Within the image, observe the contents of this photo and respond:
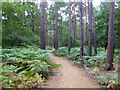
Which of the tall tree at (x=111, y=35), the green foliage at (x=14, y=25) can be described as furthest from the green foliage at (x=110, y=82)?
the green foliage at (x=14, y=25)

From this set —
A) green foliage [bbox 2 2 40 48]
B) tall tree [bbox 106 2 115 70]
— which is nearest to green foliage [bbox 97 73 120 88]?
tall tree [bbox 106 2 115 70]

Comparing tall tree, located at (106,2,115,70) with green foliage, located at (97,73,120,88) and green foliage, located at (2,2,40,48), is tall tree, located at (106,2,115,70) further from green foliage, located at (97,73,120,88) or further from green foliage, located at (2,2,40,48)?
green foliage, located at (2,2,40,48)

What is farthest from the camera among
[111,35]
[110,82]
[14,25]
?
[14,25]

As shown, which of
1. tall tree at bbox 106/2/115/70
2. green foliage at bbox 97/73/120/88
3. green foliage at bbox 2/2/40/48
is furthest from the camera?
green foliage at bbox 2/2/40/48

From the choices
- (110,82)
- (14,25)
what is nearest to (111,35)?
(110,82)

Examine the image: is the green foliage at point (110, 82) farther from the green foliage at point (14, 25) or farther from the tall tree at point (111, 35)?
the green foliage at point (14, 25)

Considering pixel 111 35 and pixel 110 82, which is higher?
pixel 111 35

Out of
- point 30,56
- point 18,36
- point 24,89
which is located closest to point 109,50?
point 30,56

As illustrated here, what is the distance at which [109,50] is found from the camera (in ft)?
19.8

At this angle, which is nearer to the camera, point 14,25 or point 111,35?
point 111,35

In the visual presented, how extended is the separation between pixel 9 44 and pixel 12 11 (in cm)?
265

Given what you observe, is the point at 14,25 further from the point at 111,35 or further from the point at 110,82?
the point at 110,82

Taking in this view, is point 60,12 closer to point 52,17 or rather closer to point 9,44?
point 52,17

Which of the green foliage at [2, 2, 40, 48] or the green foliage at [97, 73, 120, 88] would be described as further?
the green foliage at [2, 2, 40, 48]
